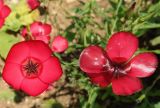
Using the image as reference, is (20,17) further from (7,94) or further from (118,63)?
(118,63)

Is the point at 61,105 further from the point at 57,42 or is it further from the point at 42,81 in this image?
the point at 42,81

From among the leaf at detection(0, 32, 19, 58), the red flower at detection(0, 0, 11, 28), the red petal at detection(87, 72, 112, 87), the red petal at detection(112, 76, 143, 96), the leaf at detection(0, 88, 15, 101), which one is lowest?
the leaf at detection(0, 88, 15, 101)

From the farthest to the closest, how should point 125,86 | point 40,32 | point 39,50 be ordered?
point 40,32 → point 39,50 → point 125,86

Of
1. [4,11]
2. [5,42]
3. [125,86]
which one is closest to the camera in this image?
[125,86]

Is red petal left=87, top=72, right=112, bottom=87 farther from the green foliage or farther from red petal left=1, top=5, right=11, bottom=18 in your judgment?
the green foliage

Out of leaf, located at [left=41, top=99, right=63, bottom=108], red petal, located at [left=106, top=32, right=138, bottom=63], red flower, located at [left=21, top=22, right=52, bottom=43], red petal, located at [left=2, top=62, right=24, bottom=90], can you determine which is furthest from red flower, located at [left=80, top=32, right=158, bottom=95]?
leaf, located at [left=41, top=99, right=63, bottom=108]

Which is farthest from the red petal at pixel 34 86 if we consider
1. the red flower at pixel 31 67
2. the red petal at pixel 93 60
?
the red petal at pixel 93 60

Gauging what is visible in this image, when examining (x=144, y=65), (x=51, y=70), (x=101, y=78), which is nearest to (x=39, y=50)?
(x=51, y=70)
